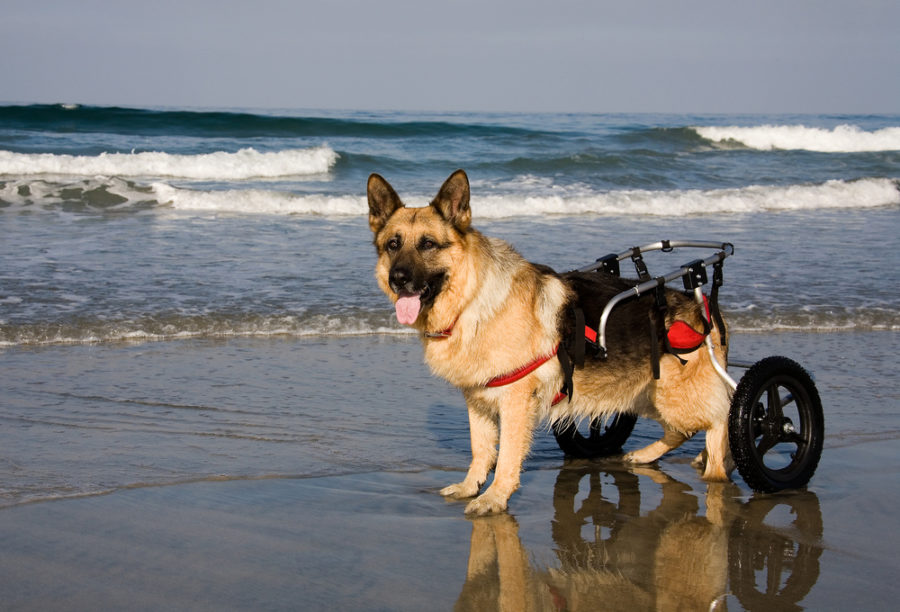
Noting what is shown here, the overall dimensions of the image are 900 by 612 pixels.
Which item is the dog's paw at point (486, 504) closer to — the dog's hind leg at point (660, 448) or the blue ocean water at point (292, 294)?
the blue ocean water at point (292, 294)

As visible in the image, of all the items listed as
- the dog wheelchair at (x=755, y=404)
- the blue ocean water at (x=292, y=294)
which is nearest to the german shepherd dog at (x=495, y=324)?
the dog wheelchair at (x=755, y=404)

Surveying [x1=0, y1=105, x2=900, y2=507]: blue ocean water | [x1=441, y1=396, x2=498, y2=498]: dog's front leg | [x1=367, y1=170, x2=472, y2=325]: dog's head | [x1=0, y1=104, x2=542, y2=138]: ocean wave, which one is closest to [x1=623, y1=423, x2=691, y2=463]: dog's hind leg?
[x1=0, y1=105, x2=900, y2=507]: blue ocean water

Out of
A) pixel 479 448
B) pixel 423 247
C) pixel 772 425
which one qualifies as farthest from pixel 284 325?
pixel 772 425

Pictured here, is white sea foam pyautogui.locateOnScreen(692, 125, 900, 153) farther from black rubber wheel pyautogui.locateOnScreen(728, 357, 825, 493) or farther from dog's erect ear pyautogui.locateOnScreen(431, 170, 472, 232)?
dog's erect ear pyautogui.locateOnScreen(431, 170, 472, 232)

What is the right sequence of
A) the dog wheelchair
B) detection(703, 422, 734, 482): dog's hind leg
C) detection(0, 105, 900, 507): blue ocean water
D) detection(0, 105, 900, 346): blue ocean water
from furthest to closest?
detection(0, 105, 900, 346): blue ocean water → detection(0, 105, 900, 507): blue ocean water → detection(703, 422, 734, 482): dog's hind leg → the dog wheelchair

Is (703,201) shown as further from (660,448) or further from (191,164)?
(660,448)

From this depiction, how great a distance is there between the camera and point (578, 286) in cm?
484

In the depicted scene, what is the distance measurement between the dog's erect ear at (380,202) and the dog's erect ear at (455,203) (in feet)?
0.82

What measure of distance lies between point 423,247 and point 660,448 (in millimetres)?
2039

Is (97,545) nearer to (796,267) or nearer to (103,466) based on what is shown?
(103,466)

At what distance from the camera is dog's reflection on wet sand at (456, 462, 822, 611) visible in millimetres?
3514

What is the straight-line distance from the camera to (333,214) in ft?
54.2

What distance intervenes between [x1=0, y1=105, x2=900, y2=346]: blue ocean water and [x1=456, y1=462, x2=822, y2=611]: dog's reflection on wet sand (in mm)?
4052

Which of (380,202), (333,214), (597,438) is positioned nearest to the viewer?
(380,202)
